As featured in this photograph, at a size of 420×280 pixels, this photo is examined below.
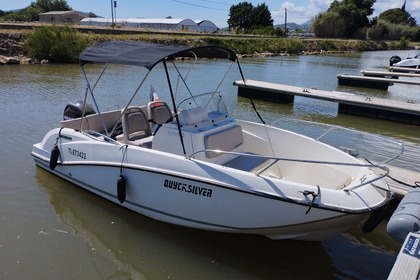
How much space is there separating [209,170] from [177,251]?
1210 millimetres

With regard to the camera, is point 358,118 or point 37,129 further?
point 358,118

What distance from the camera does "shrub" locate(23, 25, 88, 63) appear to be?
81.7ft

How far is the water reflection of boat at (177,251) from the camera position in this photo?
4520 mm

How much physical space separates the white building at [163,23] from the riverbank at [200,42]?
22.9 metres

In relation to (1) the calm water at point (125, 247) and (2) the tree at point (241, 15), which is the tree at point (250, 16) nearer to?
(2) the tree at point (241, 15)

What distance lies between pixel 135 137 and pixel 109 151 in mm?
896

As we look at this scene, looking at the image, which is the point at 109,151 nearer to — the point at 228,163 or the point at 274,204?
the point at 228,163

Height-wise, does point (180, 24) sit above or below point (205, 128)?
above

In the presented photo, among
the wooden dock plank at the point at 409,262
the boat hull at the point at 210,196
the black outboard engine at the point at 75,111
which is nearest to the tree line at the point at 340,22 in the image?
the black outboard engine at the point at 75,111

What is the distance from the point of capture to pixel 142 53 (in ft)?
17.7

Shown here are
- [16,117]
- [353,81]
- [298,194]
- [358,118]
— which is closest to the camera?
[298,194]

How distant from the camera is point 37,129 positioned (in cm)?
976

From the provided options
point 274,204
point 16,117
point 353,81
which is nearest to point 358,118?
point 353,81

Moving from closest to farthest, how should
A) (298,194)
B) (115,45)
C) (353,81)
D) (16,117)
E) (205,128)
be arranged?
1. (298,194)
2. (205,128)
3. (115,45)
4. (16,117)
5. (353,81)
